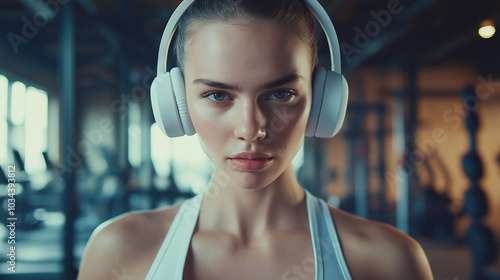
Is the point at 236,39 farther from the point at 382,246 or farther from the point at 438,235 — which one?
the point at 438,235

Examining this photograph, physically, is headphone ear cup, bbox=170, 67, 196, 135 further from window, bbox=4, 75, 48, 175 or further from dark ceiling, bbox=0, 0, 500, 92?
dark ceiling, bbox=0, 0, 500, 92

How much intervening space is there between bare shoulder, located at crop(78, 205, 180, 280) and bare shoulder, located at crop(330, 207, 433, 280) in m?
0.44

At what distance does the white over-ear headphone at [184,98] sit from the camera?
2.49 ft

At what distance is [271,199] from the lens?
859mm

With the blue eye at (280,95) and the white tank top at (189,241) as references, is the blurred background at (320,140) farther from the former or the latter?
the blue eye at (280,95)

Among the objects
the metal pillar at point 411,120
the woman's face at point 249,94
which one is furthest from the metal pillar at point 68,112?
the metal pillar at point 411,120

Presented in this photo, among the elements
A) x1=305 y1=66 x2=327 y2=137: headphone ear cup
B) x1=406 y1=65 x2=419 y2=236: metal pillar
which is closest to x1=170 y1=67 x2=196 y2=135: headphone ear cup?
x1=305 y1=66 x2=327 y2=137: headphone ear cup

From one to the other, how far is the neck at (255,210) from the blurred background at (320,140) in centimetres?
60

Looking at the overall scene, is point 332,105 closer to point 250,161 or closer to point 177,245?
point 250,161

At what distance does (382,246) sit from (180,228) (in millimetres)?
483

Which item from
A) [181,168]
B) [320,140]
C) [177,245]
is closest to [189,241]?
[177,245]

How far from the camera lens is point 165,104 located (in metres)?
0.76

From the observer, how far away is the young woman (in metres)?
0.68

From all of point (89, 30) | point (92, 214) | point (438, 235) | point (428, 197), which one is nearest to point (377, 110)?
point (428, 197)
